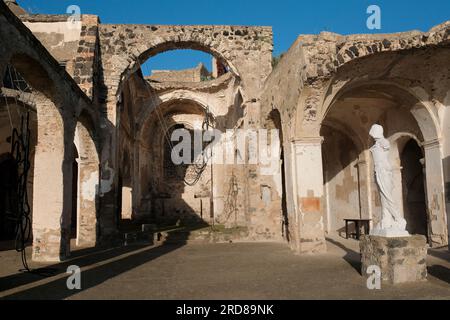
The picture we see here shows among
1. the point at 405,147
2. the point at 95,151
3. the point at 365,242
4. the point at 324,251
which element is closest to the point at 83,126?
the point at 95,151

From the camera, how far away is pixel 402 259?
522 cm

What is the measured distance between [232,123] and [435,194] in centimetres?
938

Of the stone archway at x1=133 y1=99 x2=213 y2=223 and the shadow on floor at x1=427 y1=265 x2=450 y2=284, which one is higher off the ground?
the stone archway at x1=133 y1=99 x2=213 y2=223

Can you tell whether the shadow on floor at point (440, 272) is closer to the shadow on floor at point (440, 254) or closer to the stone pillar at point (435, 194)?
the shadow on floor at point (440, 254)

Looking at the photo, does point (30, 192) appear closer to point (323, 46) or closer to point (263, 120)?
point (263, 120)

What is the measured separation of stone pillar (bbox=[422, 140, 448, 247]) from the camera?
9.04 meters

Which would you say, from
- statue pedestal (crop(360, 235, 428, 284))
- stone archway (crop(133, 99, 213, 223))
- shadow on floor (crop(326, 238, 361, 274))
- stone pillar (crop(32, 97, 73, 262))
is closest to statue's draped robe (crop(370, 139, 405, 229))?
statue pedestal (crop(360, 235, 428, 284))

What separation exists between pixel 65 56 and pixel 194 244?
701 cm

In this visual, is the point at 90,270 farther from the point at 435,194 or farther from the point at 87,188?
the point at 435,194

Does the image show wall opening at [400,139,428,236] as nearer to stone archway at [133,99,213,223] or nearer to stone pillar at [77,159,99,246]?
stone pillar at [77,159,99,246]

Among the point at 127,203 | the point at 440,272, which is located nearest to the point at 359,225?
the point at 440,272

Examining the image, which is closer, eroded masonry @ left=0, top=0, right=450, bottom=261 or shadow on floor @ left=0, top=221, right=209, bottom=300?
shadow on floor @ left=0, top=221, right=209, bottom=300

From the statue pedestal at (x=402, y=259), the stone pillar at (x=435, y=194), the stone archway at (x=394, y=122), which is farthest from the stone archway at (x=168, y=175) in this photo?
the statue pedestal at (x=402, y=259)

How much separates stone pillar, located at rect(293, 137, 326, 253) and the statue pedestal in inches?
126
